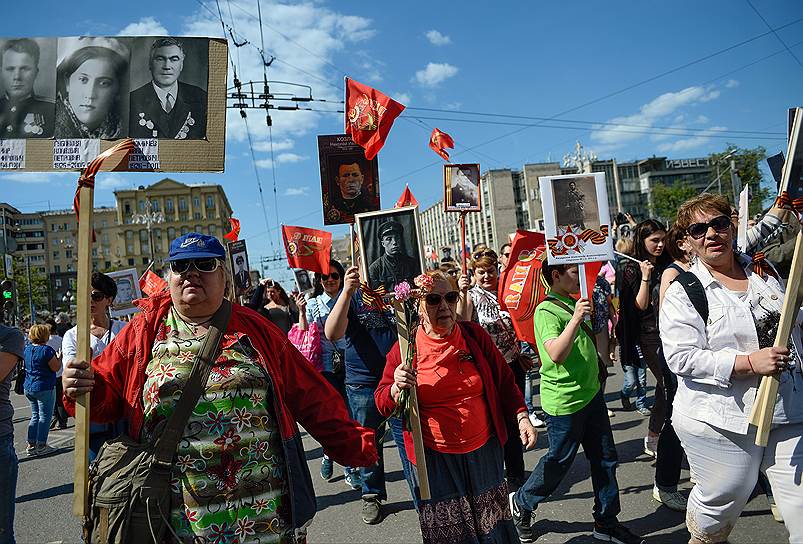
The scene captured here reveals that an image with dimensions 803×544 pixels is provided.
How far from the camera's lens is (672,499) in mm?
4469

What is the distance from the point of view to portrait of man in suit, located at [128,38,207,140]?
118 inches

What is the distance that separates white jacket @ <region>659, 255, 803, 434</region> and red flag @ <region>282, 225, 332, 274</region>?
3.79 metres

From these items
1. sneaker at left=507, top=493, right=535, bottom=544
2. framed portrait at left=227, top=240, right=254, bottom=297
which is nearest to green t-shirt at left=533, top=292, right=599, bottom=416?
sneaker at left=507, top=493, right=535, bottom=544

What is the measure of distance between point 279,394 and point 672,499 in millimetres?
3472

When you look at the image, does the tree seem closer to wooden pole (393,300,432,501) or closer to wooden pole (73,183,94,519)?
wooden pole (393,300,432,501)

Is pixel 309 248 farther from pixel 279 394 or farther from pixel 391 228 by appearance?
pixel 279 394

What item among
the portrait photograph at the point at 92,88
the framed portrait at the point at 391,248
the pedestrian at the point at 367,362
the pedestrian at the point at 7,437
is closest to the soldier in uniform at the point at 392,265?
the framed portrait at the point at 391,248

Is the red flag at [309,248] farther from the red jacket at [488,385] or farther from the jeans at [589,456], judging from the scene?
the jeans at [589,456]

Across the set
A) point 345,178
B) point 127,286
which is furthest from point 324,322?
point 127,286

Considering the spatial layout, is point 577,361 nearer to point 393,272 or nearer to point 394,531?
point 393,272

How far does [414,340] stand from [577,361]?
1.42 metres

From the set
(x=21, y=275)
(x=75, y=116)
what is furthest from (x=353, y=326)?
(x=21, y=275)

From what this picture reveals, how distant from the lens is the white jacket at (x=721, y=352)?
2898 mm

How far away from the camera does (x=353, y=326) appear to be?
482cm
